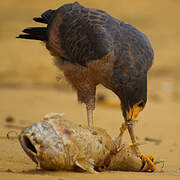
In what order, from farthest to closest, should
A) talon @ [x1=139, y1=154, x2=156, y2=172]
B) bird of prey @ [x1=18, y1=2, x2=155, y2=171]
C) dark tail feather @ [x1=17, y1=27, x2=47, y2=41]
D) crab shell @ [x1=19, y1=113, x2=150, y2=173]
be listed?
dark tail feather @ [x1=17, y1=27, x2=47, y2=41] → bird of prey @ [x1=18, y1=2, x2=155, y2=171] → talon @ [x1=139, y1=154, x2=156, y2=172] → crab shell @ [x1=19, y1=113, x2=150, y2=173]

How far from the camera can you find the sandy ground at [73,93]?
4561 millimetres

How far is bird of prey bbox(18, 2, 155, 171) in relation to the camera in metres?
5.35

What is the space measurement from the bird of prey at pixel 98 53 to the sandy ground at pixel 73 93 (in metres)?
0.62

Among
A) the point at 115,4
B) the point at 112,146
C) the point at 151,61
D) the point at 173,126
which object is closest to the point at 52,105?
Result: the point at 173,126

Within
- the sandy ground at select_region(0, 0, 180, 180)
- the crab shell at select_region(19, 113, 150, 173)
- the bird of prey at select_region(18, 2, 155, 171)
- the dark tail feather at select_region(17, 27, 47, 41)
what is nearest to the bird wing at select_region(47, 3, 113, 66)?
the bird of prey at select_region(18, 2, 155, 171)

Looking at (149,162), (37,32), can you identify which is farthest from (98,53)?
(149,162)

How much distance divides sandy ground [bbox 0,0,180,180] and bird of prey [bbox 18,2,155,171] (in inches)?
24.6

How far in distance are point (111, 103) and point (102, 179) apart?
7748 mm

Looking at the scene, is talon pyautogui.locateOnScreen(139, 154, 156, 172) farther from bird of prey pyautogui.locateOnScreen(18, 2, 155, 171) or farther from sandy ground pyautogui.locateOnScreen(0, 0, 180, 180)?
bird of prey pyautogui.locateOnScreen(18, 2, 155, 171)

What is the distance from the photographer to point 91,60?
227 inches

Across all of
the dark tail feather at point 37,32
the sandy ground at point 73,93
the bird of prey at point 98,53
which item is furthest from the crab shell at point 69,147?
the dark tail feather at point 37,32

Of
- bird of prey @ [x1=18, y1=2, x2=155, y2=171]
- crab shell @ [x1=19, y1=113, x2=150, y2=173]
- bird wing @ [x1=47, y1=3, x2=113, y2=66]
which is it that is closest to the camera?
crab shell @ [x1=19, y1=113, x2=150, y2=173]

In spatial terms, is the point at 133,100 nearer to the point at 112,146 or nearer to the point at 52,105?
the point at 112,146

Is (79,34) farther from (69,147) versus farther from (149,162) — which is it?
(69,147)
